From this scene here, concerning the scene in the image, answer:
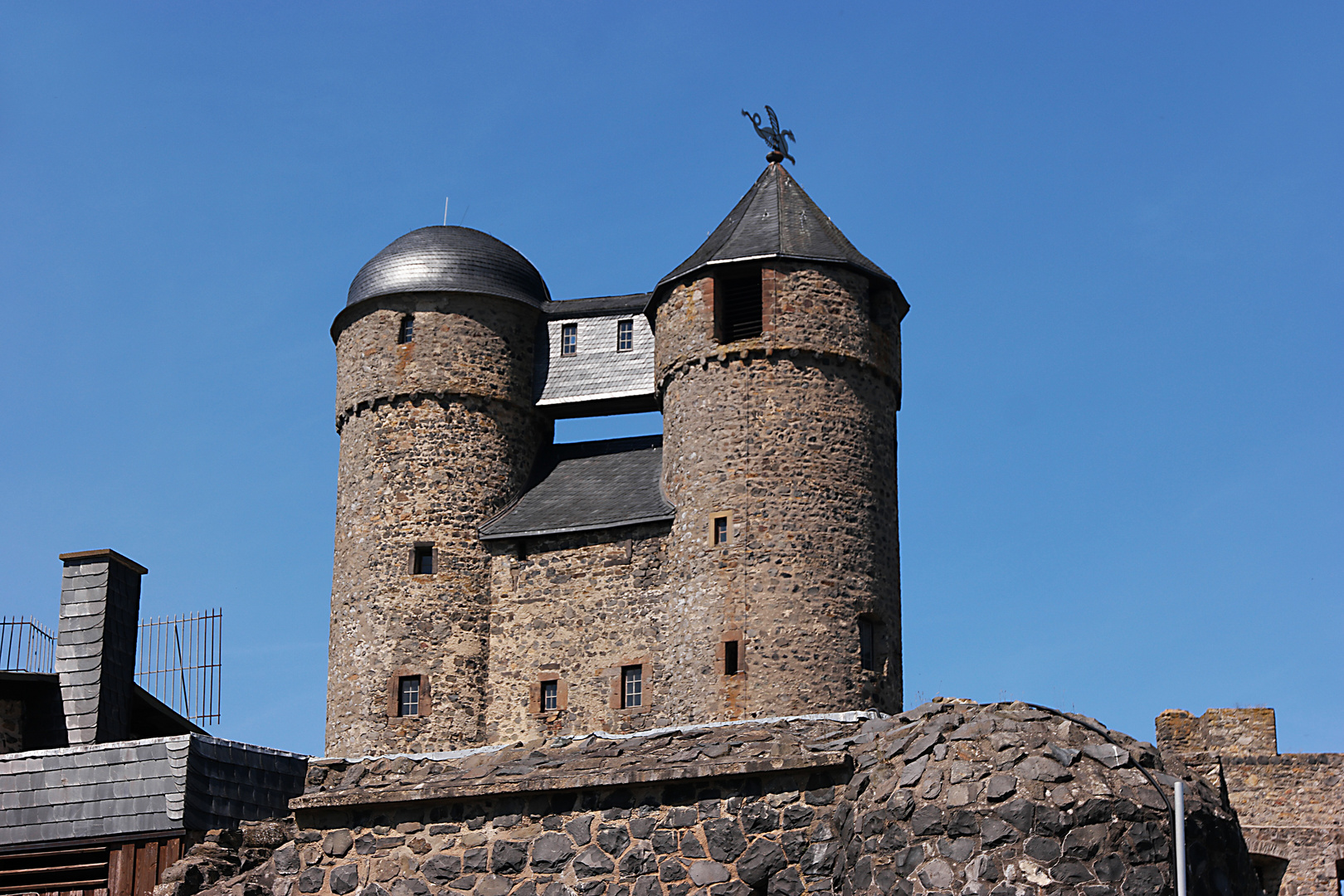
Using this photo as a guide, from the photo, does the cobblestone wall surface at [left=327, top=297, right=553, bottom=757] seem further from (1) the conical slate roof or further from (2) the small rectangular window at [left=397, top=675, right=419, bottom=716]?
(1) the conical slate roof

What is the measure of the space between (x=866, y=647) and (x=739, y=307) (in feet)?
22.4

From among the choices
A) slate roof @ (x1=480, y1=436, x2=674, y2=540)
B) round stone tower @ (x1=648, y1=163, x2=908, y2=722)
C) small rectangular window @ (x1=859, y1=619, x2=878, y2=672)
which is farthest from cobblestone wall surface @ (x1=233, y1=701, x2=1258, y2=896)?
slate roof @ (x1=480, y1=436, x2=674, y2=540)

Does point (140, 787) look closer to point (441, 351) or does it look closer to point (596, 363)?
point (441, 351)

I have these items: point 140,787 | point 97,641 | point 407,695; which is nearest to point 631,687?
point 407,695

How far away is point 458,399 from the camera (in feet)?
115

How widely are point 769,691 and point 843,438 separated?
500cm

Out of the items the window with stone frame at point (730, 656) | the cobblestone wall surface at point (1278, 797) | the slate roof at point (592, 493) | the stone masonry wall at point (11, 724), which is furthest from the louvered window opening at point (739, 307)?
the stone masonry wall at point (11, 724)

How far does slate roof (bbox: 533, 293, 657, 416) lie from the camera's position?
35.2m

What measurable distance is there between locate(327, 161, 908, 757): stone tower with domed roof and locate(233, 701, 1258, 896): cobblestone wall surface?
16.8 m

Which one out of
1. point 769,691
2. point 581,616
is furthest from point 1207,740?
point 581,616

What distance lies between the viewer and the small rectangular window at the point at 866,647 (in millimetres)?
30328

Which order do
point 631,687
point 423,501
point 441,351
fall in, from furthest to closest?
point 441,351, point 423,501, point 631,687

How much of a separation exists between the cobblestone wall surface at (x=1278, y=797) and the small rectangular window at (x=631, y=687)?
919cm

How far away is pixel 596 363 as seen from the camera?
117 ft
